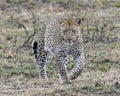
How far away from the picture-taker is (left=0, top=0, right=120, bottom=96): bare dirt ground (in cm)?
1273

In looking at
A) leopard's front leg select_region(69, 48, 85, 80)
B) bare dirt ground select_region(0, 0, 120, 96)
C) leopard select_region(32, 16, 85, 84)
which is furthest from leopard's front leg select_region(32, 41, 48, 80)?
leopard's front leg select_region(69, 48, 85, 80)

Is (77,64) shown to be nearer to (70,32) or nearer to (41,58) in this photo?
(70,32)

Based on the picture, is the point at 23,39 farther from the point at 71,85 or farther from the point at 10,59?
the point at 71,85

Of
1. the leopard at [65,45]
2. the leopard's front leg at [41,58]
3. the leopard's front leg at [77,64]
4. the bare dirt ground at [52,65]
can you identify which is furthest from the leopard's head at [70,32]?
the leopard's front leg at [41,58]

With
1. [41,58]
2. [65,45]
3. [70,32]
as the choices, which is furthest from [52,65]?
[70,32]

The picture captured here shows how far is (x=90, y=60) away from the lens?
16297 millimetres

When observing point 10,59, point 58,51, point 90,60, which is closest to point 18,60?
point 10,59

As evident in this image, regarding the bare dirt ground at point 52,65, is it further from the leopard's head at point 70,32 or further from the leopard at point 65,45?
the leopard's head at point 70,32

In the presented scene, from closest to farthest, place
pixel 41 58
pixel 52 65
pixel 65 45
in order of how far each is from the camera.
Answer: pixel 65 45
pixel 41 58
pixel 52 65

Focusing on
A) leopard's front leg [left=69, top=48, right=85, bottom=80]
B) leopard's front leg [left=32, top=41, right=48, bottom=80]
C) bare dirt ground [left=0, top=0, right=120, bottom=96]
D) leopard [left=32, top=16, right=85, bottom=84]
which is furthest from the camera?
leopard's front leg [left=32, top=41, right=48, bottom=80]

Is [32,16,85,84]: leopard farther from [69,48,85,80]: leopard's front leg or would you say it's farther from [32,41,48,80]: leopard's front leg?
[32,41,48,80]: leopard's front leg

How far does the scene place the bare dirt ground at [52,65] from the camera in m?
12.7

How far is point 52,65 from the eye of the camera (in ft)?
52.4

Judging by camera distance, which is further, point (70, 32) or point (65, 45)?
point (65, 45)
